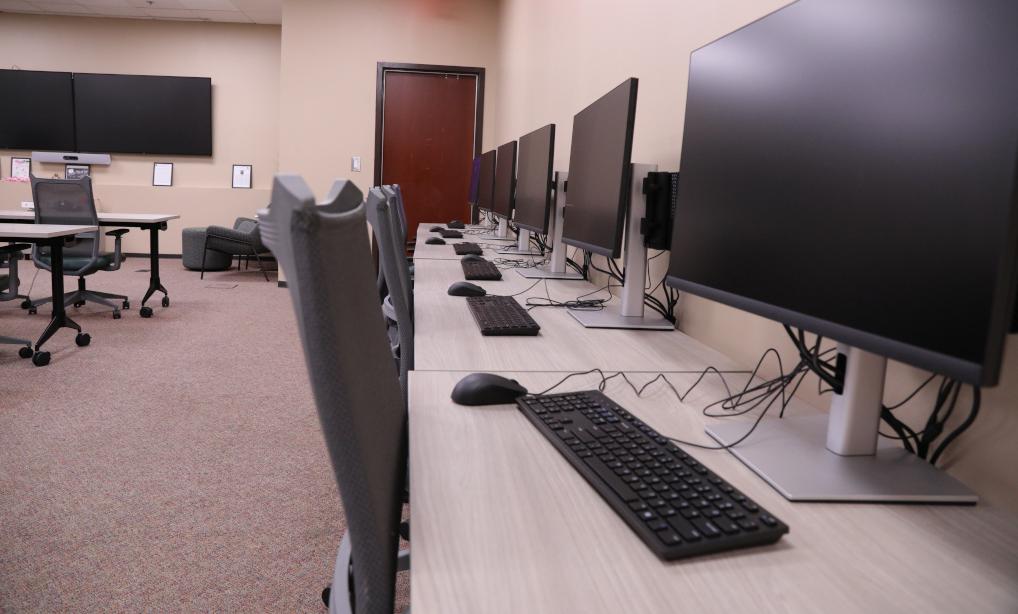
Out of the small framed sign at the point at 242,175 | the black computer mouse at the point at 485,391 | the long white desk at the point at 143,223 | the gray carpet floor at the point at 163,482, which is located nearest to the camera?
the black computer mouse at the point at 485,391

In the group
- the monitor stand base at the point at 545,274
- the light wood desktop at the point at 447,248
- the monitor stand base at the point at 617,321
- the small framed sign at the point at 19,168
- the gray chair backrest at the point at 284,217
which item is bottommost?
the monitor stand base at the point at 617,321

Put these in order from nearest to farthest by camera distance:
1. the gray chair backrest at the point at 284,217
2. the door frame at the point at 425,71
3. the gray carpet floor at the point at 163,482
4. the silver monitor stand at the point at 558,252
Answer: the gray chair backrest at the point at 284,217
the gray carpet floor at the point at 163,482
the silver monitor stand at the point at 558,252
the door frame at the point at 425,71

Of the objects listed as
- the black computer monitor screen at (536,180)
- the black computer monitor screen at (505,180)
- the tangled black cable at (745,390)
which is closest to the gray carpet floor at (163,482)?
the tangled black cable at (745,390)

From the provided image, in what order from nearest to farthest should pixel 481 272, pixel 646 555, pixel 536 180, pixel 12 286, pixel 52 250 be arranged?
pixel 646 555, pixel 481 272, pixel 536 180, pixel 52 250, pixel 12 286

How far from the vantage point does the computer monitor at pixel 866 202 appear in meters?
0.57

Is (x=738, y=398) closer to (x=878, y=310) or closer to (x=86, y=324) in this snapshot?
(x=878, y=310)

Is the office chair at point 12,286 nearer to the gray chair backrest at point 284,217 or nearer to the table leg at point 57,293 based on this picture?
the table leg at point 57,293

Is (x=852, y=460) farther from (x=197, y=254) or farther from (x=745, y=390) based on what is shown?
(x=197, y=254)

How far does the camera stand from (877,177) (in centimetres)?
69

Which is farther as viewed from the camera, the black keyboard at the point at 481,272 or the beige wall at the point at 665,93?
the black keyboard at the point at 481,272

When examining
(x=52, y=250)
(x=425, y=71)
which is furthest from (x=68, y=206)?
(x=425, y=71)

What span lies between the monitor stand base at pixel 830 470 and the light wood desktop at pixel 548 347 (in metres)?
0.39

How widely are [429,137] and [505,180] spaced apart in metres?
3.04

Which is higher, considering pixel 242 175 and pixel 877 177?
pixel 242 175
